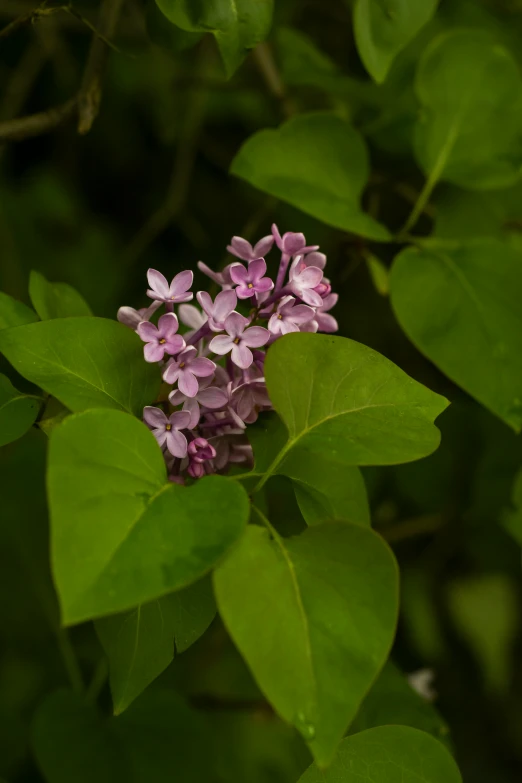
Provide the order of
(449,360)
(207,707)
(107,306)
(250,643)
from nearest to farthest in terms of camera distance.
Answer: (250,643) < (449,360) < (207,707) < (107,306)

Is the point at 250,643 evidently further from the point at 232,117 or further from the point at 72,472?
the point at 232,117

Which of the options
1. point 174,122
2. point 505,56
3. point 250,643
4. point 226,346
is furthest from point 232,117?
point 250,643

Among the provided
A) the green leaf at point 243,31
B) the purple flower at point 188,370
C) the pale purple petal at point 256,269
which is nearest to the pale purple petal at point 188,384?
the purple flower at point 188,370

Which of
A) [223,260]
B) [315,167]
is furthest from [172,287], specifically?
[223,260]

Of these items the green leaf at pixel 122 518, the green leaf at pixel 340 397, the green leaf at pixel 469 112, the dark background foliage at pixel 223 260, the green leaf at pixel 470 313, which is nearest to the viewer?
the green leaf at pixel 122 518

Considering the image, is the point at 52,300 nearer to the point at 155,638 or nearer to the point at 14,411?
the point at 14,411

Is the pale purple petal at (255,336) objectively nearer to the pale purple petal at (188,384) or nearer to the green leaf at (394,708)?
the pale purple petal at (188,384)

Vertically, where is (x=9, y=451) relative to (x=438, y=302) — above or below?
below
